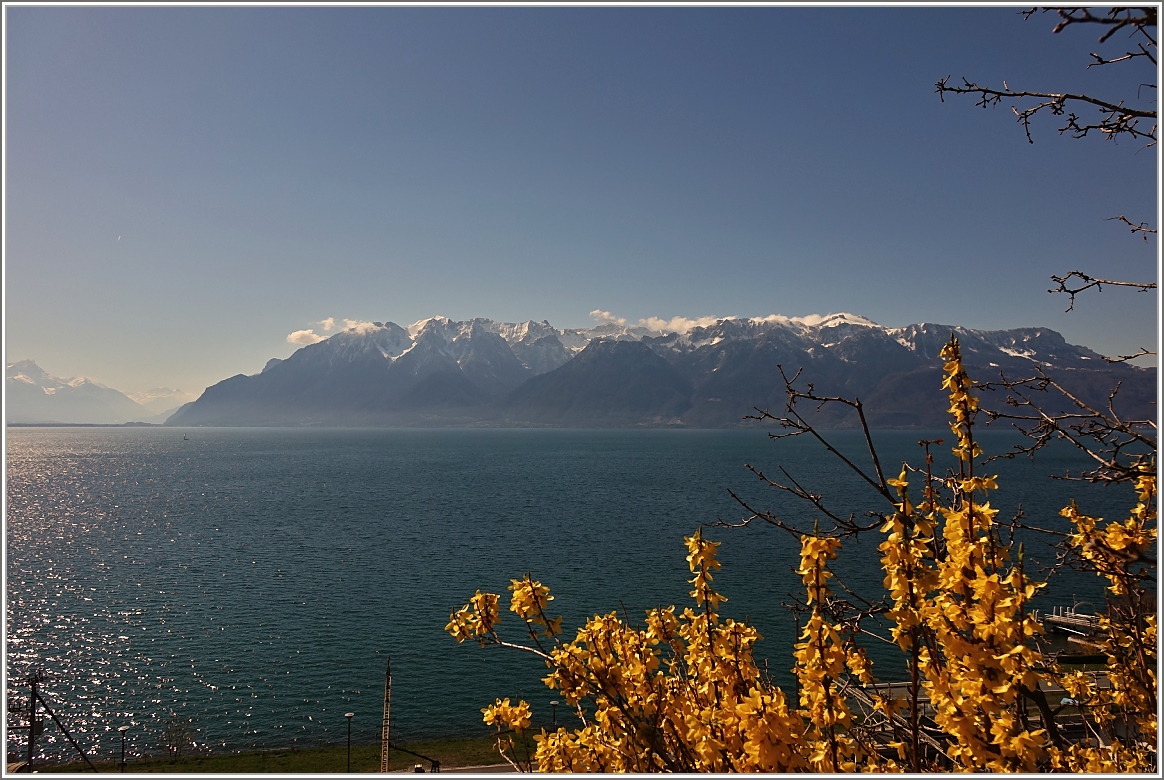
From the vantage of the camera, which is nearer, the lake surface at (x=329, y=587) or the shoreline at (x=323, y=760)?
the shoreline at (x=323, y=760)

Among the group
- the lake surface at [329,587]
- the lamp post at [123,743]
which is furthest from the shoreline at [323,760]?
the lake surface at [329,587]

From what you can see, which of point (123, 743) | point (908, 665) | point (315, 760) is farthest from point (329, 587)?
point (908, 665)

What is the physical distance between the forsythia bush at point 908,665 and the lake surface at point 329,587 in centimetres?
252

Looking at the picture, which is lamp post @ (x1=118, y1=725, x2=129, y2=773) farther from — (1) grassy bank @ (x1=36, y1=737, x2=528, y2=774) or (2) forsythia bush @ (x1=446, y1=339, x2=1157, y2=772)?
(2) forsythia bush @ (x1=446, y1=339, x2=1157, y2=772)

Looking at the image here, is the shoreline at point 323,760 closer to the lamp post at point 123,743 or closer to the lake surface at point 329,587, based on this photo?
the lamp post at point 123,743

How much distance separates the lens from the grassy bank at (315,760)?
21172 mm

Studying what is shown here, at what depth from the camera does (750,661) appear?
472cm

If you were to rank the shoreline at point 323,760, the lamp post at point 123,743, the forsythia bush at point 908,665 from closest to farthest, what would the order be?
1. the forsythia bush at point 908,665
2. the shoreline at point 323,760
3. the lamp post at point 123,743

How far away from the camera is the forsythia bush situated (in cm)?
324

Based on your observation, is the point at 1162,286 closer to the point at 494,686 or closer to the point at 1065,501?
the point at 494,686

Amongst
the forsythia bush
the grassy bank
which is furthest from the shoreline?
the forsythia bush

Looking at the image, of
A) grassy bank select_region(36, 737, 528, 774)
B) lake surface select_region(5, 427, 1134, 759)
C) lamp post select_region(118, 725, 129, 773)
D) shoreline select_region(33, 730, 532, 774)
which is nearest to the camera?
shoreline select_region(33, 730, 532, 774)

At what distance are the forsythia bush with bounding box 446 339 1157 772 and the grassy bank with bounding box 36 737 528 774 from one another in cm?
1943

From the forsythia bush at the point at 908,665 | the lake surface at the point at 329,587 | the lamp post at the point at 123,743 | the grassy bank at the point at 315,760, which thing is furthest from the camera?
the lake surface at the point at 329,587
